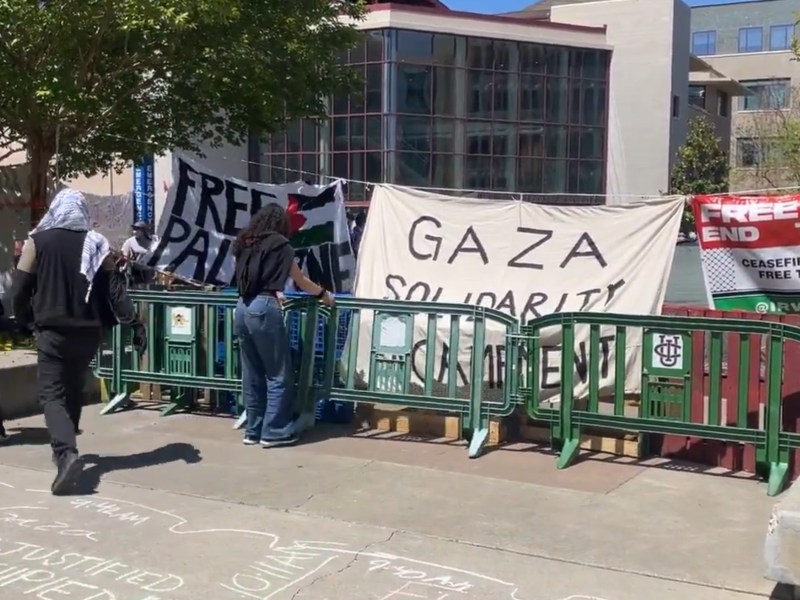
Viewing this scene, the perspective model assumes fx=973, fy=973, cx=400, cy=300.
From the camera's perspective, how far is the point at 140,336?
27.6 feet

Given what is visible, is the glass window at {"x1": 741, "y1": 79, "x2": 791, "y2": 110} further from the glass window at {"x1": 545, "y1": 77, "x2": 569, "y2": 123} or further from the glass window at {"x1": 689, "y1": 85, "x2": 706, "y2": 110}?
the glass window at {"x1": 545, "y1": 77, "x2": 569, "y2": 123}

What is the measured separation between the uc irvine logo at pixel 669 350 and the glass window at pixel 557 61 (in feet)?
113

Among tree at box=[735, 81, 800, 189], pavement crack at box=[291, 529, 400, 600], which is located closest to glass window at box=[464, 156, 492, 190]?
tree at box=[735, 81, 800, 189]

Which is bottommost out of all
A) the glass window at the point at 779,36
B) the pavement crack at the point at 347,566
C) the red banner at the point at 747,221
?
the pavement crack at the point at 347,566

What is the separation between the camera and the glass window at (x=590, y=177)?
1633 inches

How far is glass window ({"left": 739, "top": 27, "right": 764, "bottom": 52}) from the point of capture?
65.1 meters

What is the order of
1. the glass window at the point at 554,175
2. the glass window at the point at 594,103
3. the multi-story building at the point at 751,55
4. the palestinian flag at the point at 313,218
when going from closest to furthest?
the palestinian flag at the point at 313,218, the glass window at the point at 554,175, the glass window at the point at 594,103, the multi-story building at the point at 751,55

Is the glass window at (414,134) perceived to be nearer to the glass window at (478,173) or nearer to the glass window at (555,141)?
the glass window at (478,173)

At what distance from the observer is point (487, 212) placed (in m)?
8.00

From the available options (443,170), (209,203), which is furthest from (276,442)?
(443,170)

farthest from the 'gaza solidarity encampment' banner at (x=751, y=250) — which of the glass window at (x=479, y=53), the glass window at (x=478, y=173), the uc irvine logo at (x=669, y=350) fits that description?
the glass window at (x=479, y=53)

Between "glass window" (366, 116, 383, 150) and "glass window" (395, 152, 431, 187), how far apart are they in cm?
87

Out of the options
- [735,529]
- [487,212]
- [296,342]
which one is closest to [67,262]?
[296,342]

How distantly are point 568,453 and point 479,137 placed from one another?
106 ft
